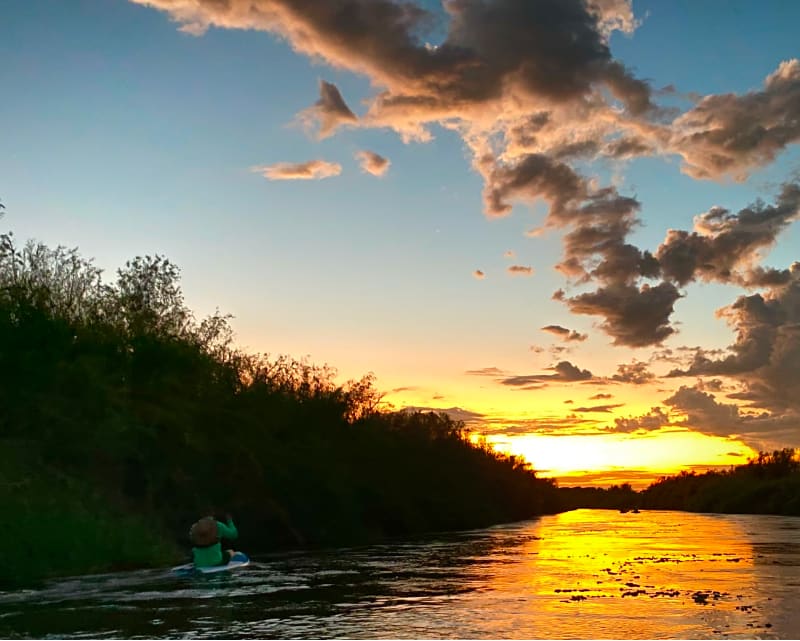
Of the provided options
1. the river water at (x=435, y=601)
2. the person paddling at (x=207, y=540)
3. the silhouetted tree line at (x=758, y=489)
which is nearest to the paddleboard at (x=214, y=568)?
the person paddling at (x=207, y=540)

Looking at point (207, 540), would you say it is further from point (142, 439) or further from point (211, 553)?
point (142, 439)

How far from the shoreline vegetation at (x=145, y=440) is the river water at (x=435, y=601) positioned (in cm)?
423

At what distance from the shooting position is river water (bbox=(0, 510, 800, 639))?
63.3ft

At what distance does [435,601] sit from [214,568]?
10951 mm

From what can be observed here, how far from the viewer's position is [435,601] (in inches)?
971

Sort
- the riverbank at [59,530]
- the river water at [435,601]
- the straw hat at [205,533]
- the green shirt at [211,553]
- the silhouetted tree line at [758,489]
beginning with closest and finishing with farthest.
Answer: the river water at [435,601], the riverbank at [59,530], the straw hat at [205,533], the green shirt at [211,553], the silhouetted tree line at [758,489]

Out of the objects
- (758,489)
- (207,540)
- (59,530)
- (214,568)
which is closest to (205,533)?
(207,540)

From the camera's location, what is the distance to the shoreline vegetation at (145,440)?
3556 cm

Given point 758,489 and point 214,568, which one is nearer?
point 214,568

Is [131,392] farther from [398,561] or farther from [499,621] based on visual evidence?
[499,621]

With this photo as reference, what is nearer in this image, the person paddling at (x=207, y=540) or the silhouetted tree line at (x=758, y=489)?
the person paddling at (x=207, y=540)

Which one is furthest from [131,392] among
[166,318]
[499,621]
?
[499,621]

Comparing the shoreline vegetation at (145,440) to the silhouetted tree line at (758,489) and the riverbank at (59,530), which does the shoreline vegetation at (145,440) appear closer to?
the riverbank at (59,530)

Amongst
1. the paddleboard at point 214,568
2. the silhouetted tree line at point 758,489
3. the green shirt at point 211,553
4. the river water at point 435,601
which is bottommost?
the river water at point 435,601
